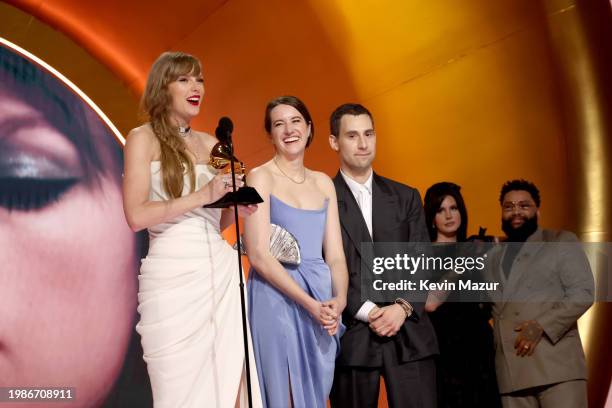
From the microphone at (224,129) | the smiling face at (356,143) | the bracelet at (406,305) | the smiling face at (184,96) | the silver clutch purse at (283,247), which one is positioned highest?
the smiling face at (184,96)

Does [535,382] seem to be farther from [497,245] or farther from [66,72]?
[66,72]

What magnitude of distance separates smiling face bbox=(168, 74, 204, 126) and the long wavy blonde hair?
0.05ft

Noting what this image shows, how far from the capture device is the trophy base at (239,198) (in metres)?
2.74

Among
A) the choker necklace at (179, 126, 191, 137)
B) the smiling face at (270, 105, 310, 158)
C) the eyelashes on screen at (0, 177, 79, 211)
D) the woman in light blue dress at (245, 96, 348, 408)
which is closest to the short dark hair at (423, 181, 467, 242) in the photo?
the woman in light blue dress at (245, 96, 348, 408)

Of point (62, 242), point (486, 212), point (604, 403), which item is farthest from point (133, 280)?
point (604, 403)

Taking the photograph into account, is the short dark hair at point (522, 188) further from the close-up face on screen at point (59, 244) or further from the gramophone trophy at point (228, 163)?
the close-up face on screen at point (59, 244)

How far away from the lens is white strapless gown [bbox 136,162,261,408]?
9.59ft

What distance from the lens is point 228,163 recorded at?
9.73 ft

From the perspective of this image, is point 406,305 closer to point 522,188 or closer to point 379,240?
point 379,240

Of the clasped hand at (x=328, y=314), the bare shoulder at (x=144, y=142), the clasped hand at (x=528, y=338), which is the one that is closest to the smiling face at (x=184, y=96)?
the bare shoulder at (x=144, y=142)

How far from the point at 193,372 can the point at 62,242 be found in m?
1.77

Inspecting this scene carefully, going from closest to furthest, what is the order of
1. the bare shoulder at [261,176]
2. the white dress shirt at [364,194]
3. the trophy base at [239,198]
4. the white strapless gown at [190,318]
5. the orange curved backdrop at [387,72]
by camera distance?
1. the trophy base at [239,198]
2. the white strapless gown at [190,318]
3. the bare shoulder at [261,176]
4. the white dress shirt at [364,194]
5. the orange curved backdrop at [387,72]

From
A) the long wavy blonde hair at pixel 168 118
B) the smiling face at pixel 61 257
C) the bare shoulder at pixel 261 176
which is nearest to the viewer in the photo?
the long wavy blonde hair at pixel 168 118

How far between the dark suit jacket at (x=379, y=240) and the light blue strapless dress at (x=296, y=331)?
5.4 inches
